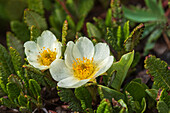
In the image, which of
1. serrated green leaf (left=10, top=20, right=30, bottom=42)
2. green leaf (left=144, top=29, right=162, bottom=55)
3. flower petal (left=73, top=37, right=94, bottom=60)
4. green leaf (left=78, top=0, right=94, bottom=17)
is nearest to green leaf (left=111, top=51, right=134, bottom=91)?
flower petal (left=73, top=37, right=94, bottom=60)

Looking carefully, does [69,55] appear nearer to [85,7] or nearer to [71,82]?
[71,82]

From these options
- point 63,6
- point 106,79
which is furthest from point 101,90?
point 63,6

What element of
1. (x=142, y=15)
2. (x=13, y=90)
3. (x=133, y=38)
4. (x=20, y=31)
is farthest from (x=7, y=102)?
(x=142, y=15)

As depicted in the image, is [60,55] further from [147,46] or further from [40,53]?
[147,46]

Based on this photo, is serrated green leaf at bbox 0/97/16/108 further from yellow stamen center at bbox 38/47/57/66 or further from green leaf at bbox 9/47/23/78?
yellow stamen center at bbox 38/47/57/66

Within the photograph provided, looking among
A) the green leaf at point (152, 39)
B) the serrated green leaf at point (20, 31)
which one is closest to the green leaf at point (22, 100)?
the serrated green leaf at point (20, 31)
